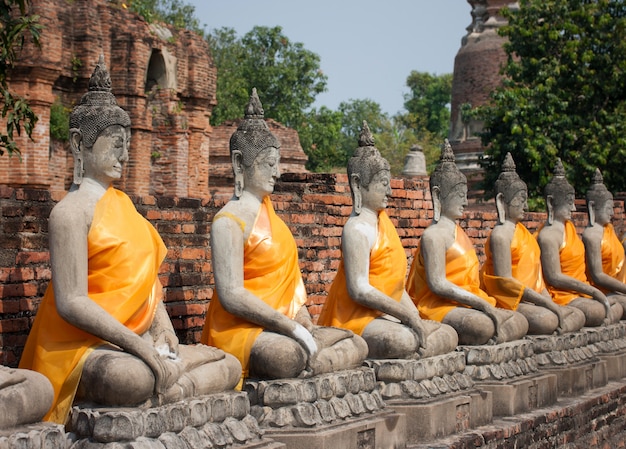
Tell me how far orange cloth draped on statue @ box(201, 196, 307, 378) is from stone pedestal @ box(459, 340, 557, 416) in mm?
1958

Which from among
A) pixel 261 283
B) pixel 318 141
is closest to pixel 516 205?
pixel 261 283

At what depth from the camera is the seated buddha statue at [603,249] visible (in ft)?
33.6

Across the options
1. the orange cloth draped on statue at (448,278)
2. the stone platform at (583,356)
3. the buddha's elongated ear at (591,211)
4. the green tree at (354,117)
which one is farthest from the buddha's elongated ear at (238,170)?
the green tree at (354,117)

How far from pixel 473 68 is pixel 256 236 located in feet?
75.7

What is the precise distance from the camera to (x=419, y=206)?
32.9 ft

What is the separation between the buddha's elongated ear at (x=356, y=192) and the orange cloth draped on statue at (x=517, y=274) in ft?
6.70

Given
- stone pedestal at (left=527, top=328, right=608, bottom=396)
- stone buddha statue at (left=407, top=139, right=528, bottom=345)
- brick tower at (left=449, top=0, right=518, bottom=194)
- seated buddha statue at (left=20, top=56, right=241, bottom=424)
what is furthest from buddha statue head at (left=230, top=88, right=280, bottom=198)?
brick tower at (left=449, top=0, right=518, bottom=194)

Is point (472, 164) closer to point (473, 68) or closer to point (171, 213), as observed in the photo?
point (473, 68)

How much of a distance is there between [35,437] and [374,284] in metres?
2.82

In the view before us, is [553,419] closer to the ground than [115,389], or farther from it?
closer to the ground

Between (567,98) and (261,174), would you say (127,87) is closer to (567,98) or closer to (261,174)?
(567,98)

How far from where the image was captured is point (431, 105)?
53.5 metres

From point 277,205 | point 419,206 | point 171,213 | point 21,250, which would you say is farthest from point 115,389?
point 419,206

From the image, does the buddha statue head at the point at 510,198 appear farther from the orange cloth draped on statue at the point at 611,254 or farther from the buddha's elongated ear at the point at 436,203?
the orange cloth draped on statue at the point at 611,254
